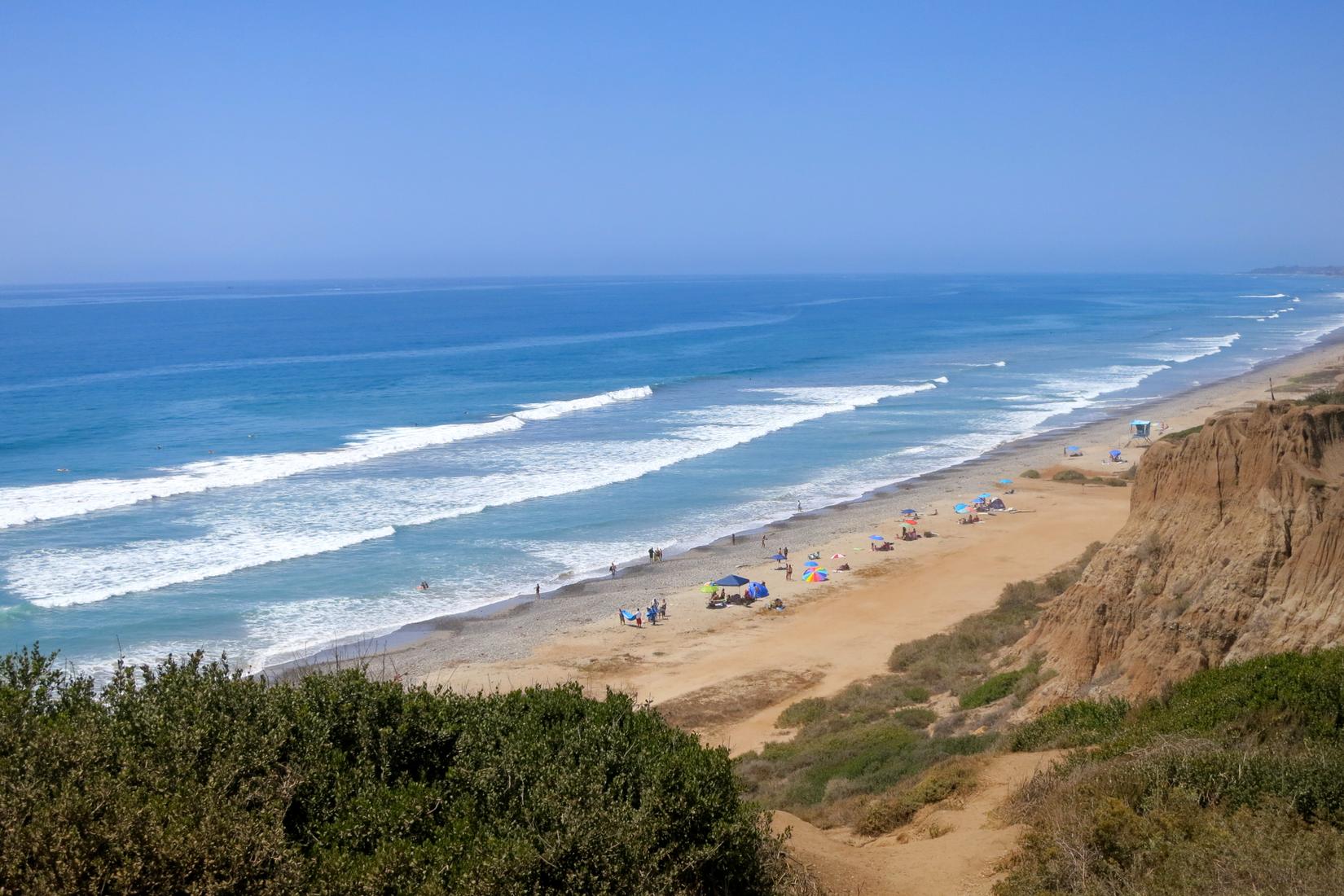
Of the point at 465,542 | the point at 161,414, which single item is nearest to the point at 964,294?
the point at 161,414

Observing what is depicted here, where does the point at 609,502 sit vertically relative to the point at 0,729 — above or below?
below

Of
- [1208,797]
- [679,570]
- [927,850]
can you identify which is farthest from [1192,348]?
[927,850]

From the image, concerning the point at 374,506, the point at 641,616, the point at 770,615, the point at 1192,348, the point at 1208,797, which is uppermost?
the point at 1208,797

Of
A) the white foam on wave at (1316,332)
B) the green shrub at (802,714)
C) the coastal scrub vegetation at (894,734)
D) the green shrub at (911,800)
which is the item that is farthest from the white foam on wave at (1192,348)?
the green shrub at (911,800)

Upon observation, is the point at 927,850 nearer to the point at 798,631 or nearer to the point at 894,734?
the point at 894,734

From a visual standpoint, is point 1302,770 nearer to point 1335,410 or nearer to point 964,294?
point 1335,410

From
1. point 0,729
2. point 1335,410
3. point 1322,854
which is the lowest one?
point 1322,854
